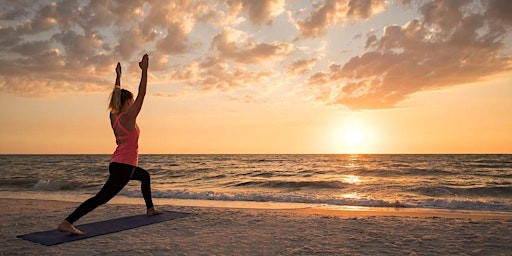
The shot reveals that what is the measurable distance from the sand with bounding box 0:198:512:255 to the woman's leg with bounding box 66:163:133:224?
39 cm

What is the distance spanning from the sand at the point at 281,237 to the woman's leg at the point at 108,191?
0.39 m

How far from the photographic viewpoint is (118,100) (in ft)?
15.2

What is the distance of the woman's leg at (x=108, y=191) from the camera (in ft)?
15.3

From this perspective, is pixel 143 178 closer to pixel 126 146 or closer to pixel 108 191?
pixel 108 191

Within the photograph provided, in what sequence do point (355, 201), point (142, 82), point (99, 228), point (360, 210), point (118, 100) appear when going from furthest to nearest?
point (355, 201), point (360, 210), point (99, 228), point (118, 100), point (142, 82)

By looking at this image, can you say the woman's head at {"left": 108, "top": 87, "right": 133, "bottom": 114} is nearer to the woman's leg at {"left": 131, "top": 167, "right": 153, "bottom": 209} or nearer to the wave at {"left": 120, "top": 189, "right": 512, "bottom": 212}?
the woman's leg at {"left": 131, "top": 167, "right": 153, "bottom": 209}

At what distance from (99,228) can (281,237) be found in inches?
115

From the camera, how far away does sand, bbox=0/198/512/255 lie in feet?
14.0

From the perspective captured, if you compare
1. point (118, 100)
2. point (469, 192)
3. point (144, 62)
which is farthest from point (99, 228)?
point (469, 192)

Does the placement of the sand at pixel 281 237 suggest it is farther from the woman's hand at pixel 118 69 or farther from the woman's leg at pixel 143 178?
the woman's hand at pixel 118 69

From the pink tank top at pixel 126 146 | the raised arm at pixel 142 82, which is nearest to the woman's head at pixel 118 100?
the pink tank top at pixel 126 146

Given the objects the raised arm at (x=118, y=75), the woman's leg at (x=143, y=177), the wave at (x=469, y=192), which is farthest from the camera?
the wave at (x=469, y=192)

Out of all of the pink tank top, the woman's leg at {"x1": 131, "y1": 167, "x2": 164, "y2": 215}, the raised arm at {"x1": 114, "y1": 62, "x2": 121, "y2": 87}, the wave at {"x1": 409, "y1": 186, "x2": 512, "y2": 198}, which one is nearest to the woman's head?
→ the pink tank top

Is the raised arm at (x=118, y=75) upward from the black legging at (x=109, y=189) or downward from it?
upward
